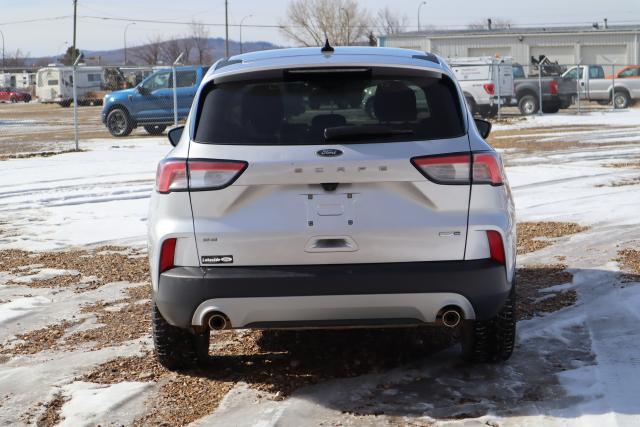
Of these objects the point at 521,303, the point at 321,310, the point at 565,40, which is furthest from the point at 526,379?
the point at 565,40

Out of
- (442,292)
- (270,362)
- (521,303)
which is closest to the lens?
(442,292)

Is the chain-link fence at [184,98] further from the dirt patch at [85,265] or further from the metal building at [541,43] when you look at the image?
the metal building at [541,43]

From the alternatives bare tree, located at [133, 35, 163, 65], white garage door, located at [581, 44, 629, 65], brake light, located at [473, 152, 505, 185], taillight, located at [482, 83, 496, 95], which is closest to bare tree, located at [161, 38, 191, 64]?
bare tree, located at [133, 35, 163, 65]

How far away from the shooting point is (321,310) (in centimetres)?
467

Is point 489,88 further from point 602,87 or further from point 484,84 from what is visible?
point 602,87

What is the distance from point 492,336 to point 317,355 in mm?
1064

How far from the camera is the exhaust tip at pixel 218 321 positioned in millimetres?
4723

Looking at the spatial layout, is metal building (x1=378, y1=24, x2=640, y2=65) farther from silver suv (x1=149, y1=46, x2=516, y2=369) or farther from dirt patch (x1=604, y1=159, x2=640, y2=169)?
silver suv (x1=149, y1=46, x2=516, y2=369)

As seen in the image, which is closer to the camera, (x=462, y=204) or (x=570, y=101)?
(x=462, y=204)

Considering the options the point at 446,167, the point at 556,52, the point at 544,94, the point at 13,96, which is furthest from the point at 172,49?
the point at 446,167

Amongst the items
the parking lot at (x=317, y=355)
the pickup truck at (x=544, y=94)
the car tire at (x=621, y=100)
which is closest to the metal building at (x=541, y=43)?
the car tire at (x=621, y=100)

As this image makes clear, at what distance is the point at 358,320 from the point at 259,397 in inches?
25.7

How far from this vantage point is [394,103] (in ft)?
16.2

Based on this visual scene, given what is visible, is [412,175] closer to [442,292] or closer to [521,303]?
[442,292]
